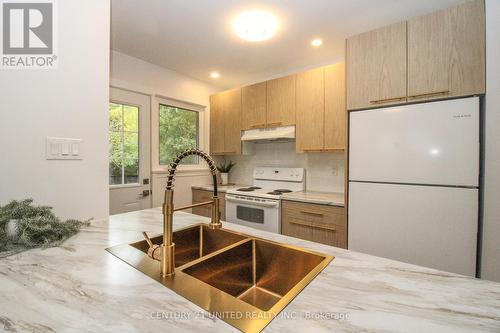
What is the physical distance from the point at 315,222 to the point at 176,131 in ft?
7.07

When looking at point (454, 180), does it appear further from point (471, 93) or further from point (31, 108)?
point (31, 108)

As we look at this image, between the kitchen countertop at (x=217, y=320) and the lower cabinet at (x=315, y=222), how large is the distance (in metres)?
1.31

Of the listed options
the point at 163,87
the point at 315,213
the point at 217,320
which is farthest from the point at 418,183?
the point at 163,87

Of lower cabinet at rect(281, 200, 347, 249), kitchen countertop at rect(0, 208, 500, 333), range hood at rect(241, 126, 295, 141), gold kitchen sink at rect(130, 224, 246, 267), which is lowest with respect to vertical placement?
lower cabinet at rect(281, 200, 347, 249)

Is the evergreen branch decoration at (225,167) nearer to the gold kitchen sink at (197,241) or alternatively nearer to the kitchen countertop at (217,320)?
the gold kitchen sink at (197,241)

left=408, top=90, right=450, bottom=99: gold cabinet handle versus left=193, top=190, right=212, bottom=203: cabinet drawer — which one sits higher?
left=408, top=90, right=450, bottom=99: gold cabinet handle

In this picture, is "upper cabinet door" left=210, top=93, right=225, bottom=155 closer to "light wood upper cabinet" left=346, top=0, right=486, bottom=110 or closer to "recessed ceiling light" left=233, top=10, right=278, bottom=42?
"recessed ceiling light" left=233, top=10, right=278, bottom=42

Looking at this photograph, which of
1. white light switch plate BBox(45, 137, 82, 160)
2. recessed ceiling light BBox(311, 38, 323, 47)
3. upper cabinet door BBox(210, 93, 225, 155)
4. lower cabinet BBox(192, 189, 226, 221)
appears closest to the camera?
white light switch plate BBox(45, 137, 82, 160)

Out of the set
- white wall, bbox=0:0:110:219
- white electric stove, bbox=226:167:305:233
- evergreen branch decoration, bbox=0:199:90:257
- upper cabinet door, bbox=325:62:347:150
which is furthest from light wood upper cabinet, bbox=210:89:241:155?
evergreen branch decoration, bbox=0:199:90:257

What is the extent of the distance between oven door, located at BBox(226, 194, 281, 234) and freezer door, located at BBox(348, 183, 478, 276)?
76 centimetres

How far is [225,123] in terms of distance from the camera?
10.7ft

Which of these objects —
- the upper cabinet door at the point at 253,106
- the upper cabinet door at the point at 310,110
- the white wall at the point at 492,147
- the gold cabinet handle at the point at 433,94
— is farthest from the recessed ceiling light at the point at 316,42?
the white wall at the point at 492,147

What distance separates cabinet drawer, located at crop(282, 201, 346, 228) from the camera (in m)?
2.06

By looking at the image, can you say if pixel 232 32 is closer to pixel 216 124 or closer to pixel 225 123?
pixel 225 123
